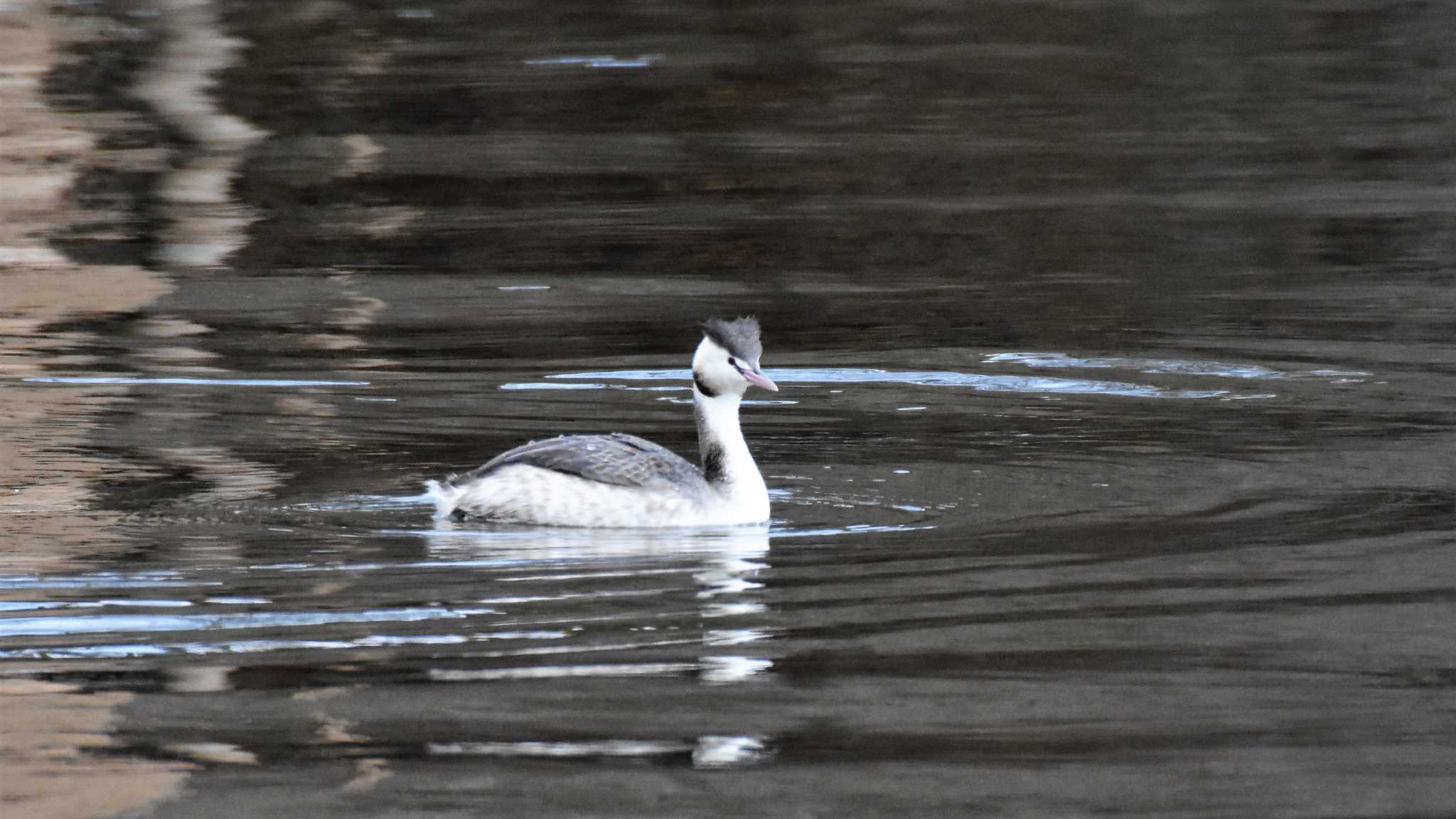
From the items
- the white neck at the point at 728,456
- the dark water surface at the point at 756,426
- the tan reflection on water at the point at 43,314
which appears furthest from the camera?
the white neck at the point at 728,456

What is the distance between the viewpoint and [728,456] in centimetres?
1030

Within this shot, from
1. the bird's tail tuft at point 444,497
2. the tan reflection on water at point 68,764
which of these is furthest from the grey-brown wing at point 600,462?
the tan reflection on water at point 68,764

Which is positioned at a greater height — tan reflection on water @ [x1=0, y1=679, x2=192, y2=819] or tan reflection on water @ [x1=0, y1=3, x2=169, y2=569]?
tan reflection on water @ [x1=0, y1=679, x2=192, y2=819]

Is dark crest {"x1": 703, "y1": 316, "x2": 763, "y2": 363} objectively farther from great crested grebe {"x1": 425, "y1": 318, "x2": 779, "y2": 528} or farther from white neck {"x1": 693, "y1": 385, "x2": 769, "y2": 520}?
white neck {"x1": 693, "y1": 385, "x2": 769, "y2": 520}

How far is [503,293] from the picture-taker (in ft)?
53.9

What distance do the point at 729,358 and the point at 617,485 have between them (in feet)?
2.28

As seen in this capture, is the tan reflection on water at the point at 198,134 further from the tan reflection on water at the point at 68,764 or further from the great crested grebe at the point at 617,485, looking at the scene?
the tan reflection on water at the point at 68,764

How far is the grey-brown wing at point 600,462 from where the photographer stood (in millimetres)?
10109

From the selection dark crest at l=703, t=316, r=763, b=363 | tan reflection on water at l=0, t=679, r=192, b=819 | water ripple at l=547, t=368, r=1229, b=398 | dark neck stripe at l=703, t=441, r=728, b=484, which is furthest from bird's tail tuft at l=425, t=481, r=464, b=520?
water ripple at l=547, t=368, r=1229, b=398

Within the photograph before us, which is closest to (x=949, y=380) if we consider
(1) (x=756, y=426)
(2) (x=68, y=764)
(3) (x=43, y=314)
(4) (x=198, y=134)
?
(1) (x=756, y=426)

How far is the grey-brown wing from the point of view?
10.1 m

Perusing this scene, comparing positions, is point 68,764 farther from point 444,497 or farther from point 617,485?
point 617,485

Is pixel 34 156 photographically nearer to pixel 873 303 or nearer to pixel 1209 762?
pixel 873 303

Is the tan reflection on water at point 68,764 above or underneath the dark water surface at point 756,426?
above
